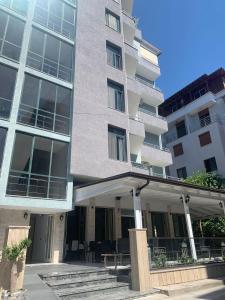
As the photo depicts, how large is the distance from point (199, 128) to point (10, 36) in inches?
977

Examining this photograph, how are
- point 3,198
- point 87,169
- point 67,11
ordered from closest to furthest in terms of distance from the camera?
point 3,198 → point 87,169 → point 67,11

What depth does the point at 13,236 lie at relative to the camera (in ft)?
27.9

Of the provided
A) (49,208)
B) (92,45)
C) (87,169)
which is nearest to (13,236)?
(49,208)

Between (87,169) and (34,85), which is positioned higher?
(34,85)

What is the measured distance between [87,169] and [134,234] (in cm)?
632

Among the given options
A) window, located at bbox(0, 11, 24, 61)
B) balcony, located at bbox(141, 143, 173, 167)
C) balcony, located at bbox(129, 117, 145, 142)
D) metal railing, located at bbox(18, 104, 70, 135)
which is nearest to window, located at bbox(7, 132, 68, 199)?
metal railing, located at bbox(18, 104, 70, 135)

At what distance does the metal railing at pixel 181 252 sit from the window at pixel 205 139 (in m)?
18.9

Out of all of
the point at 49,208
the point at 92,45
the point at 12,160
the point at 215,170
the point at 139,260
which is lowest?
the point at 139,260

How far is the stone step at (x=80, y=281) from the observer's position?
29.0ft

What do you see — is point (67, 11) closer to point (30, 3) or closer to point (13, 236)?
point (30, 3)

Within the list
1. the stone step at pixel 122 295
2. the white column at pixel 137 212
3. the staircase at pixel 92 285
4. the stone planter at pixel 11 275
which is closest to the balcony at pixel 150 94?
the white column at pixel 137 212

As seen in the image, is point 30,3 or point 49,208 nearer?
point 49,208

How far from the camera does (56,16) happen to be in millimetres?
19094

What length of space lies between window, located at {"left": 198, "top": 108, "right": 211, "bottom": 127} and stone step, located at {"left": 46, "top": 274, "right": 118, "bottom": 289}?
87.1ft
